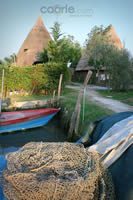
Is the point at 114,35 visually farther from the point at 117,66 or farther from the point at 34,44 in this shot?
the point at 117,66

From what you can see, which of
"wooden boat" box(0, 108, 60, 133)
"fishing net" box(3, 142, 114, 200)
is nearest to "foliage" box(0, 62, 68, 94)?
"wooden boat" box(0, 108, 60, 133)

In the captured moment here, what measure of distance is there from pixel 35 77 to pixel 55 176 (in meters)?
13.5

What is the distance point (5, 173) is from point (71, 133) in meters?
4.88

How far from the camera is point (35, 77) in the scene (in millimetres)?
15023

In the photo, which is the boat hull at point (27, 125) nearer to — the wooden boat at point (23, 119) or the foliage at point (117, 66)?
the wooden boat at point (23, 119)

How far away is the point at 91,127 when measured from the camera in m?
4.66

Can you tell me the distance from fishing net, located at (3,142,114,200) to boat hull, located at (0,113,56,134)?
5.95 meters

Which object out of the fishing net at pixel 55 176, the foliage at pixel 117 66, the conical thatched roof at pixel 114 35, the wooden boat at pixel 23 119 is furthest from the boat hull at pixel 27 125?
the conical thatched roof at pixel 114 35

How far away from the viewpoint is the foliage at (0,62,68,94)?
14599 millimetres

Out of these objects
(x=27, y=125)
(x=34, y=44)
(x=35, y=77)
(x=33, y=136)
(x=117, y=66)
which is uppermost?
(x=34, y=44)

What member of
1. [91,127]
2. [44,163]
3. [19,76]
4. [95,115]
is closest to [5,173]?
[44,163]

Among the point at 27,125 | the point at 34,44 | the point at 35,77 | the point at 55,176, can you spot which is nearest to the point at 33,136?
the point at 27,125

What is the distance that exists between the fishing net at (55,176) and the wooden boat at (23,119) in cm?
577

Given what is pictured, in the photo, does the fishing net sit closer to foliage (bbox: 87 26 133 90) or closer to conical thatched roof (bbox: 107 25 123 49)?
foliage (bbox: 87 26 133 90)
